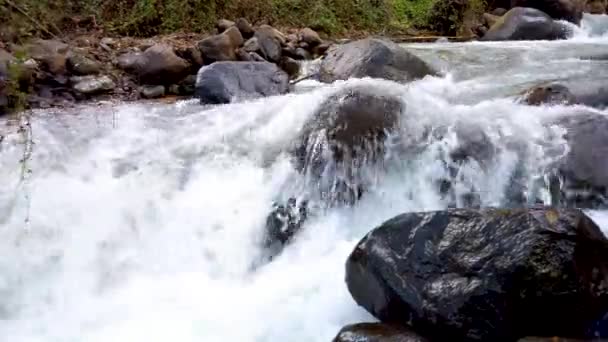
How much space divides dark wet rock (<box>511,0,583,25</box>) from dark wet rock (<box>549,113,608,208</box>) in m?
7.74

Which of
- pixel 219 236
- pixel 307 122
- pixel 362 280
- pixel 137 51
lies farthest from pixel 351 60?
pixel 362 280

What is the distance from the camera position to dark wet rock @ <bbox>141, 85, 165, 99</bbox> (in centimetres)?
665

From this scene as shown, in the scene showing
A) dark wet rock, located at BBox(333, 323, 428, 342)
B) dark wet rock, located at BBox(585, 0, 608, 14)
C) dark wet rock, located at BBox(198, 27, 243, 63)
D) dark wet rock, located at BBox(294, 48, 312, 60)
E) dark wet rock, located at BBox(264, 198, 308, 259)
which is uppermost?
dark wet rock, located at BBox(585, 0, 608, 14)

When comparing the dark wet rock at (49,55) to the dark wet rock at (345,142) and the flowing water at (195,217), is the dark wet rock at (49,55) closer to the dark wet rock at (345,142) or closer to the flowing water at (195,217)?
the flowing water at (195,217)

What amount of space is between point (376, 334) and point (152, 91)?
443cm

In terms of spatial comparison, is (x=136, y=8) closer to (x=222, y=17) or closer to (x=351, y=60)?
(x=222, y=17)

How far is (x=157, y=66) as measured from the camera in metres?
6.82

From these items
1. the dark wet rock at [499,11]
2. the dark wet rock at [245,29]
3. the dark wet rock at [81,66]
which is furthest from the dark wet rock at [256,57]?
the dark wet rock at [499,11]

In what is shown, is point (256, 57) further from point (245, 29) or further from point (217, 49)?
point (245, 29)

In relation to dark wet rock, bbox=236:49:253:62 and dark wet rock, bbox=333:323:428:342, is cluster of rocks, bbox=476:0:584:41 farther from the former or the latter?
dark wet rock, bbox=333:323:428:342

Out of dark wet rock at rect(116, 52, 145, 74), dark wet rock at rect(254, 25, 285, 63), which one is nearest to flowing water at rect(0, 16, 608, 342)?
dark wet rock at rect(116, 52, 145, 74)

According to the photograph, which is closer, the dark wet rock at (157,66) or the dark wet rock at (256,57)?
the dark wet rock at (157,66)

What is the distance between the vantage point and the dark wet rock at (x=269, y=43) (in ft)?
25.0

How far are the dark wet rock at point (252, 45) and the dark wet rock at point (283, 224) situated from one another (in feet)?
11.5
